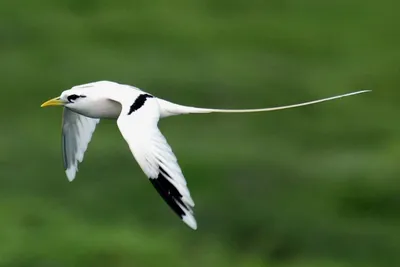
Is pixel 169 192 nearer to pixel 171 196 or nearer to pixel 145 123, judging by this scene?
pixel 171 196

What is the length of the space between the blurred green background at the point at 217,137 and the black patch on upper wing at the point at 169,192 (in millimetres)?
4434

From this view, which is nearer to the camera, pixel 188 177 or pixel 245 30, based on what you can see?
pixel 188 177

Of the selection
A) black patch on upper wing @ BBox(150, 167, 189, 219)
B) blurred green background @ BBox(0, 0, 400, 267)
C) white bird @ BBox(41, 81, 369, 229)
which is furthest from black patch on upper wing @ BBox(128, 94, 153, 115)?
blurred green background @ BBox(0, 0, 400, 267)

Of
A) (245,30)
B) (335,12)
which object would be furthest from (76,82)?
(335,12)

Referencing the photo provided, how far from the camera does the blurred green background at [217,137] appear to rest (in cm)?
1307

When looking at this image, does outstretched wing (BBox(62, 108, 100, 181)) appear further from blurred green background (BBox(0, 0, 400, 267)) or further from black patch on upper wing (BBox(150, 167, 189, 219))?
blurred green background (BBox(0, 0, 400, 267))

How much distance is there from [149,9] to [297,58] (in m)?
2.22

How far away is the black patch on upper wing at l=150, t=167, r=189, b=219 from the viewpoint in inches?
300

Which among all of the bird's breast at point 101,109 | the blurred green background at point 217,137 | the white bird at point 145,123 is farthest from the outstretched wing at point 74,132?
the blurred green background at point 217,137

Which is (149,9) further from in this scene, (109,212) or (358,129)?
(109,212)

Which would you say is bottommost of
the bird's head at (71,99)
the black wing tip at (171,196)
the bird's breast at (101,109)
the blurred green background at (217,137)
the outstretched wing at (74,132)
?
the blurred green background at (217,137)

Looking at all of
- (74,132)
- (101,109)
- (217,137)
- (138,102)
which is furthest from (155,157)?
(217,137)

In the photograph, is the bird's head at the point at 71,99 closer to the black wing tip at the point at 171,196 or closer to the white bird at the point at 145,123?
the white bird at the point at 145,123

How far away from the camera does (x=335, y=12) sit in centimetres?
2227
